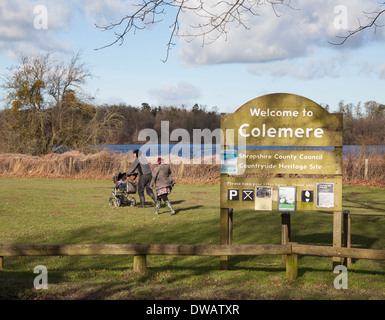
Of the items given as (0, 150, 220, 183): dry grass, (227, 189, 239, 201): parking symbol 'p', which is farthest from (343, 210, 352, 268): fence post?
(0, 150, 220, 183): dry grass

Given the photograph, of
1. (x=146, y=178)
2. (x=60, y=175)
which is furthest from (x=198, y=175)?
(x=146, y=178)

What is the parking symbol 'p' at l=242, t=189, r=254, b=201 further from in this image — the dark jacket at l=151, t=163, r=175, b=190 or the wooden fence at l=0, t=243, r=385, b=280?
the dark jacket at l=151, t=163, r=175, b=190

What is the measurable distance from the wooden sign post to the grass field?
93 centimetres

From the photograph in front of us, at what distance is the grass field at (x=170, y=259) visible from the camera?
7289 mm

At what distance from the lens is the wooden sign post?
28.7ft

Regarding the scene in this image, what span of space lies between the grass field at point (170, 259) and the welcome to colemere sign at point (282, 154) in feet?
4.36

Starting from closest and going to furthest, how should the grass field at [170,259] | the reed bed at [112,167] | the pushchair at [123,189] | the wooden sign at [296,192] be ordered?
1. the grass field at [170,259]
2. the wooden sign at [296,192]
3. the pushchair at [123,189]
4. the reed bed at [112,167]

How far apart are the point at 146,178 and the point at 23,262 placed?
8757 mm

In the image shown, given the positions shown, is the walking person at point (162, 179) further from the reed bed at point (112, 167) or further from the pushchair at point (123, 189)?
the reed bed at point (112, 167)

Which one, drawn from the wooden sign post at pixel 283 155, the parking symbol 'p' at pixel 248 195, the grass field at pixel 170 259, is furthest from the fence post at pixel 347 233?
the parking symbol 'p' at pixel 248 195

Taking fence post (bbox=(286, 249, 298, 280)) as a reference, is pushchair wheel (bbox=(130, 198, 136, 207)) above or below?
above

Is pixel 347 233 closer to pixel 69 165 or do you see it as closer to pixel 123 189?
pixel 123 189

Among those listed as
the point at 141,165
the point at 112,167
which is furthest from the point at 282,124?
the point at 112,167
